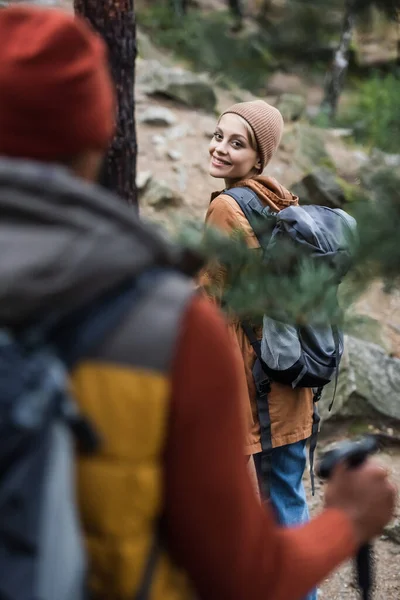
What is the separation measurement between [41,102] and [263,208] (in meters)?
2.05

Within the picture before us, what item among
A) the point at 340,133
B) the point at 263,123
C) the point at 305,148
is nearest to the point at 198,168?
the point at 305,148

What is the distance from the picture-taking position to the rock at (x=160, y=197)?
26.7 ft

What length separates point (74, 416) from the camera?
1.05 metres

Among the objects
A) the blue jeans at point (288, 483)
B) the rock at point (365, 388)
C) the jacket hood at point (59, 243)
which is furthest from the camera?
the rock at point (365, 388)

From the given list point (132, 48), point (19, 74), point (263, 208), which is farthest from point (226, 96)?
point (19, 74)

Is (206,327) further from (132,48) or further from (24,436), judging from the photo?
(132,48)

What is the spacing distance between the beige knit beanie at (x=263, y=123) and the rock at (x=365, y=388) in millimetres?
2489

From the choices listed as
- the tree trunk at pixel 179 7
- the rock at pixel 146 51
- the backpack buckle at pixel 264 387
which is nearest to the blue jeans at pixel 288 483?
the backpack buckle at pixel 264 387

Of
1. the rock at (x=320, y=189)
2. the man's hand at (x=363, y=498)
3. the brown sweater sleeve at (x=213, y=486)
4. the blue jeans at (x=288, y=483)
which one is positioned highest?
the brown sweater sleeve at (x=213, y=486)

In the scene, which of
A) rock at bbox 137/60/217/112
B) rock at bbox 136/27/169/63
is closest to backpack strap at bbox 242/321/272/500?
rock at bbox 137/60/217/112

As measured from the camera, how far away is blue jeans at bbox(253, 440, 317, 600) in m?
3.26

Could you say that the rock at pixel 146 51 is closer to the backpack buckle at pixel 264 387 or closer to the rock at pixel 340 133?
the rock at pixel 340 133

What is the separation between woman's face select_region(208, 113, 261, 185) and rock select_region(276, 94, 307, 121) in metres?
8.90

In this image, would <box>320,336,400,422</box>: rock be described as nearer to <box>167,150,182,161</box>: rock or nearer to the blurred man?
<box>167,150,182,161</box>: rock
